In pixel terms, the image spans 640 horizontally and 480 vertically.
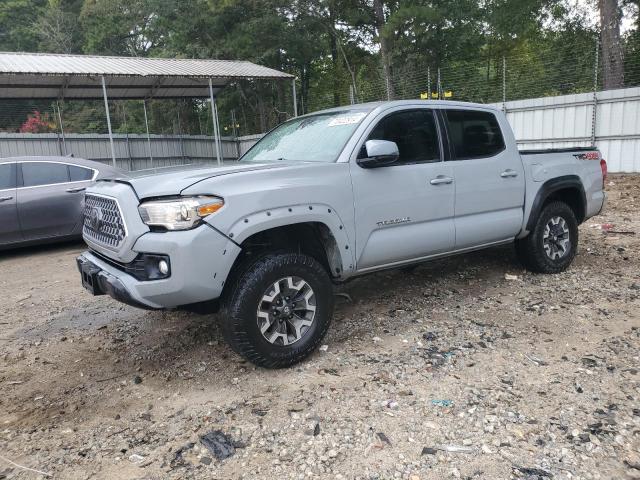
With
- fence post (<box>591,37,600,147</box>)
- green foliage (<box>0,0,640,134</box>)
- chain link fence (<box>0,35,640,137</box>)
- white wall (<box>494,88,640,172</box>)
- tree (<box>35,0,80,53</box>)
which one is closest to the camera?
white wall (<box>494,88,640,172</box>)

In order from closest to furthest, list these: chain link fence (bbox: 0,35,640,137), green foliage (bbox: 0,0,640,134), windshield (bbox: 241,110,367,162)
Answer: windshield (bbox: 241,110,367,162)
chain link fence (bbox: 0,35,640,137)
green foliage (bbox: 0,0,640,134)

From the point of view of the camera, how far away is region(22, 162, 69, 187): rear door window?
739 cm

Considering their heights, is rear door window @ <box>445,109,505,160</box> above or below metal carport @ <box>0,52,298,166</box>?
below

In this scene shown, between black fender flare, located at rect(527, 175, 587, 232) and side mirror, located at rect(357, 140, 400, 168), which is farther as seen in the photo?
black fender flare, located at rect(527, 175, 587, 232)

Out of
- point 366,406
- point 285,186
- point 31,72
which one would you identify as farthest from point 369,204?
point 31,72

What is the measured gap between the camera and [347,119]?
13.9ft

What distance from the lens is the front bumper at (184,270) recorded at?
3.08m

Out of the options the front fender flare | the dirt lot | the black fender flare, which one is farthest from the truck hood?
the black fender flare

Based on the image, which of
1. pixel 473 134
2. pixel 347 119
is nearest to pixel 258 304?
pixel 347 119

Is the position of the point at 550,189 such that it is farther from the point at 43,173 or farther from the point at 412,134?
the point at 43,173

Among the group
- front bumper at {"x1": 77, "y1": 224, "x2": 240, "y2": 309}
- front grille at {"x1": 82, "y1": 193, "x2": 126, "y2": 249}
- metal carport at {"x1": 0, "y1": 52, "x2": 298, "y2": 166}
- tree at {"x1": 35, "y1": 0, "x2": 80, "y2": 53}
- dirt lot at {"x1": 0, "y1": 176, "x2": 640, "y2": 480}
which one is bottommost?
dirt lot at {"x1": 0, "y1": 176, "x2": 640, "y2": 480}

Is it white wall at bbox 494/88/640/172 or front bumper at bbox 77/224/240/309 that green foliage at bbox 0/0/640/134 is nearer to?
white wall at bbox 494/88/640/172

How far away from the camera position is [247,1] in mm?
23641

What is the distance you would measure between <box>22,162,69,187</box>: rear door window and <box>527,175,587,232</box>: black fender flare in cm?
638
